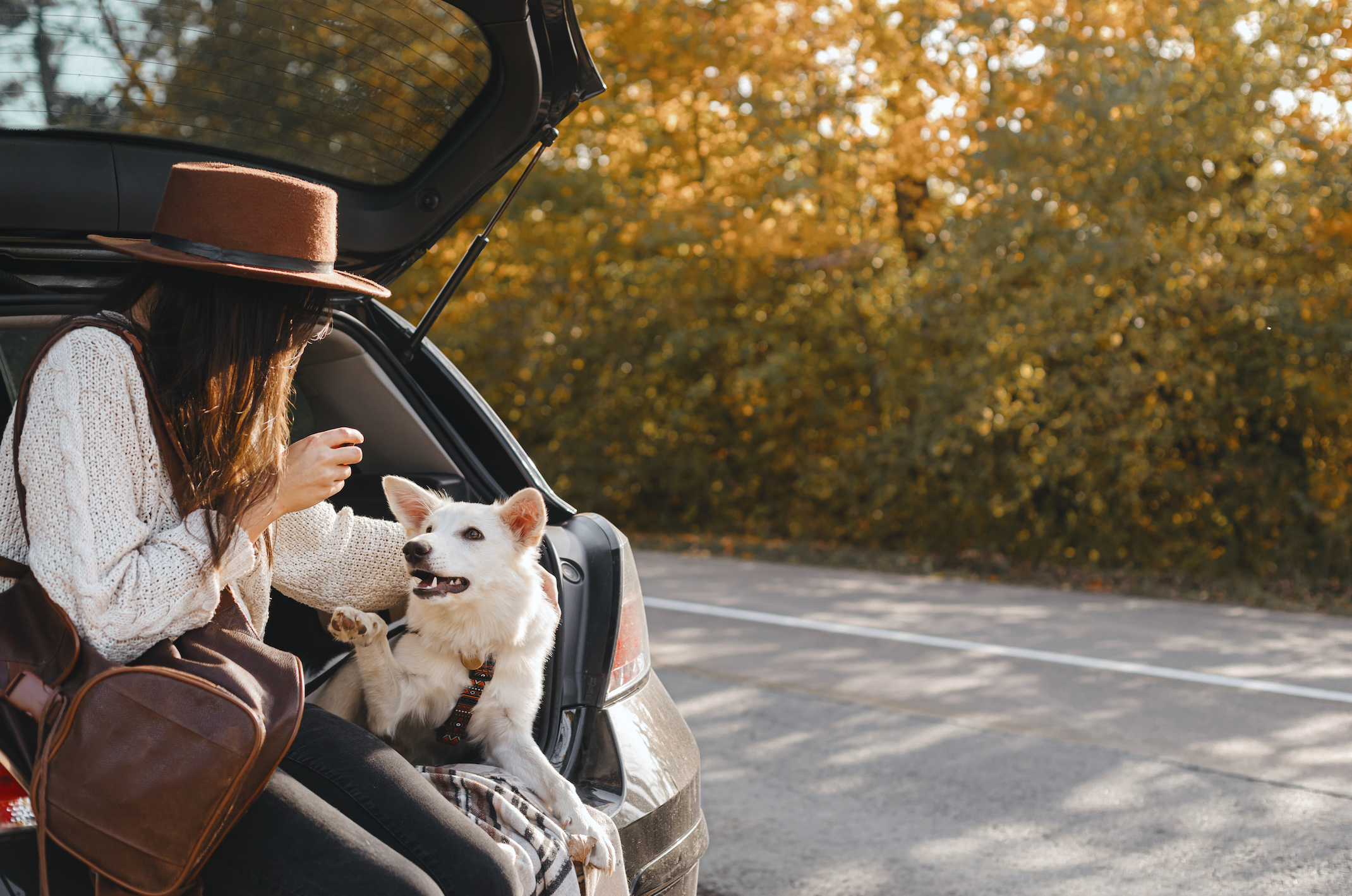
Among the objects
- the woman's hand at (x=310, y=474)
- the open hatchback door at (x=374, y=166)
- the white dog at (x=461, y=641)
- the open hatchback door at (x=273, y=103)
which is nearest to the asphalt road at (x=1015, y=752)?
the open hatchback door at (x=374, y=166)

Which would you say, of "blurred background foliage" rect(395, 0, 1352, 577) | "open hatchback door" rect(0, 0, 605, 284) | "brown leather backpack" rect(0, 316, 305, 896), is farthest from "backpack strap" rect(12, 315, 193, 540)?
"blurred background foliage" rect(395, 0, 1352, 577)

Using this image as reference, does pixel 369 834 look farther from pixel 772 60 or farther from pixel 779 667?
pixel 772 60

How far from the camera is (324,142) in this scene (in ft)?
8.80

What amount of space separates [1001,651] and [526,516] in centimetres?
504

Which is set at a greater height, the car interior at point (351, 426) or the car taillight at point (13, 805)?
the car interior at point (351, 426)

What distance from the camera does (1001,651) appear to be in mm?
6773

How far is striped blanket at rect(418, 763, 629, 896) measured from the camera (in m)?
2.02

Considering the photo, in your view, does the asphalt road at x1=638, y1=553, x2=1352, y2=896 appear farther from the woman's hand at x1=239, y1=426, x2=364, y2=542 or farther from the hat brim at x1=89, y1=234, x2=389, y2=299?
the hat brim at x1=89, y1=234, x2=389, y2=299

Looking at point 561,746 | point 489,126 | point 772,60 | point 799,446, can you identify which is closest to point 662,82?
point 772,60

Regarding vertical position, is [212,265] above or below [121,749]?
above

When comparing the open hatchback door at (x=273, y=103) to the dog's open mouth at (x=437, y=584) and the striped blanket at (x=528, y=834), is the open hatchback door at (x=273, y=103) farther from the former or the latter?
the striped blanket at (x=528, y=834)

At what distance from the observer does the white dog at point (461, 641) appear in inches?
92.0

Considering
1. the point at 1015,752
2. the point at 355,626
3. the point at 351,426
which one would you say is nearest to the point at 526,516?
the point at 355,626

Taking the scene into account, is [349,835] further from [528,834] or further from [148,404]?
[148,404]
